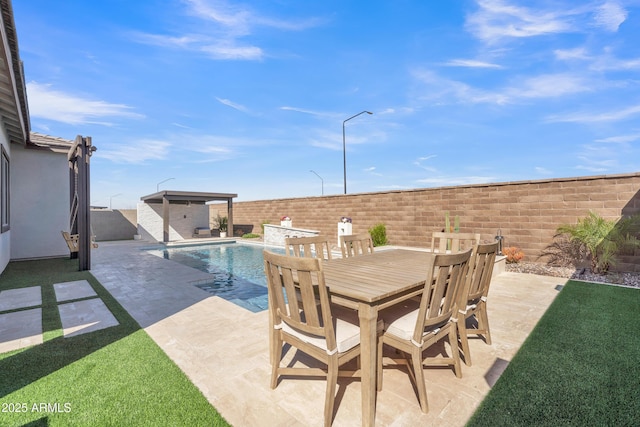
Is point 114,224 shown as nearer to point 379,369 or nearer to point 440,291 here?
point 379,369

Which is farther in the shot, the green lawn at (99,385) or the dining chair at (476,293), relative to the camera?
the dining chair at (476,293)

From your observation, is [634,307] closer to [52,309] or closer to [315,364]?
[315,364]

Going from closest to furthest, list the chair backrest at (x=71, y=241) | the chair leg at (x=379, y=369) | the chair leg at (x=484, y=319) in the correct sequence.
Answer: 1. the chair leg at (x=379, y=369)
2. the chair leg at (x=484, y=319)
3. the chair backrest at (x=71, y=241)

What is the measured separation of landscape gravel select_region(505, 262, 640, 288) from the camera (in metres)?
5.71

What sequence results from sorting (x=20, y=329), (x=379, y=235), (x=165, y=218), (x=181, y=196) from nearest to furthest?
(x=20, y=329), (x=379, y=235), (x=165, y=218), (x=181, y=196)

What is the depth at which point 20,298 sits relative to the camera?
186 inches

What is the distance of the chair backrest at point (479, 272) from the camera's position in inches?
104

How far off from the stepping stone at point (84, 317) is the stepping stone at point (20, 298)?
22.9 inches

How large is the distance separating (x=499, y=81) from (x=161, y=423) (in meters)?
10.4

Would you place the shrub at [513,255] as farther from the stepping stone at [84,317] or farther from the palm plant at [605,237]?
the stepping stone at [84,317]

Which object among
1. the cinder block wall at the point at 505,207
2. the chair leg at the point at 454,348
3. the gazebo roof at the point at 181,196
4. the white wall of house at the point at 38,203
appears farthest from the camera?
the gazebo roof at the point at 181,196

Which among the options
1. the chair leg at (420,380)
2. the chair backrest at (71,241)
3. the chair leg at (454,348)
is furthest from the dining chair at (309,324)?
the chair backrest at (71,241)

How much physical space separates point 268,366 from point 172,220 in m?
15.9

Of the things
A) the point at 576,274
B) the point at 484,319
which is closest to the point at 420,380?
the point at 484,319
